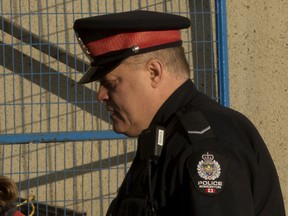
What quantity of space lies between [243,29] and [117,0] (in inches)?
34.1

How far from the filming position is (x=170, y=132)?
7.64 ft

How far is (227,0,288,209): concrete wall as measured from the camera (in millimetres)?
5992

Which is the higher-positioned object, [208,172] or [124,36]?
[124,36]

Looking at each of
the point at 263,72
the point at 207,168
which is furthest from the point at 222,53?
the point at 207,168

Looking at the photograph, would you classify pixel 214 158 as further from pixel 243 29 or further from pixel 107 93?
pixel 243 29

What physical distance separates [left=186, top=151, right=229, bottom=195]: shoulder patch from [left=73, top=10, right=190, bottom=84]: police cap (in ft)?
1.18

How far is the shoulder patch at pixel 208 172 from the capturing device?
215 cm

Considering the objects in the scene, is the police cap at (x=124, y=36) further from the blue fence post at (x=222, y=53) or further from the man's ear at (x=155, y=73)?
the blue fence post at (x=222, y=53)

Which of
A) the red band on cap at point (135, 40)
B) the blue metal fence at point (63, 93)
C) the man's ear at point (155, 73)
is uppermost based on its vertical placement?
the red band on cap at point (135, 40)

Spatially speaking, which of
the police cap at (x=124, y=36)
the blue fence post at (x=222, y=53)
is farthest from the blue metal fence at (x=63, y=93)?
the police cap at (x=124, y=36)

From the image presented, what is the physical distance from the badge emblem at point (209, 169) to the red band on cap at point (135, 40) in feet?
1.25

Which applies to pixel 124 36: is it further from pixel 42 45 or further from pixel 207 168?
pixel 42 45

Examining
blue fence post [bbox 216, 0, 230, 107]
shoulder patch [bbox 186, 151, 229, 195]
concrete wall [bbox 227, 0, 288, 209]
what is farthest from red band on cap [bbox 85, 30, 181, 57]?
concrete wall [bbox 227, 0, 288, 209]

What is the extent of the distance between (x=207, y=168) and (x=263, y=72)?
391 centimetres
